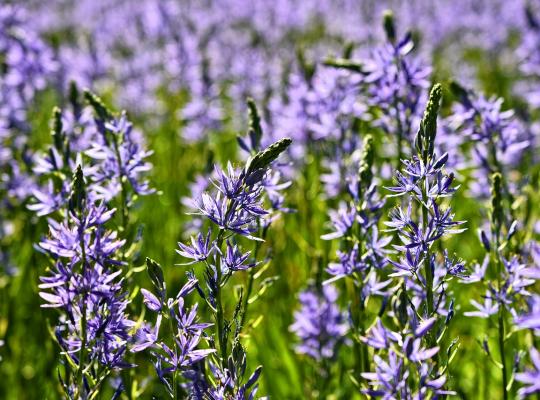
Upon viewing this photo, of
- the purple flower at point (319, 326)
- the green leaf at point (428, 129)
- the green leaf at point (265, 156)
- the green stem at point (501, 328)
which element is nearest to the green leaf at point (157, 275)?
the green leaf at point (265, 156)

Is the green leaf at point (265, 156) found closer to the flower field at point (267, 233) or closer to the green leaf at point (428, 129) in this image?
the flower field at point (267, 233)

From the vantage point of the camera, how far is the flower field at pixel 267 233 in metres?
2.01

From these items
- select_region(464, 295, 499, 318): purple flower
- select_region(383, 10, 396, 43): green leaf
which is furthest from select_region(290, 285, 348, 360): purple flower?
select_region(383, 10, 396, 43): green leaf

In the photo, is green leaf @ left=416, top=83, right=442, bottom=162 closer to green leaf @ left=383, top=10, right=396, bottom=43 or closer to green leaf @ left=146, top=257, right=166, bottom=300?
green leaf @ left=146, top=257, right=166, bottom=300

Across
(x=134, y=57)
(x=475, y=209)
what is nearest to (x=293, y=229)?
(x=475, y=209)

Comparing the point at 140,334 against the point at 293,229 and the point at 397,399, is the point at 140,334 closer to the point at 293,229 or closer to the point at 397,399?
the point at 397,399

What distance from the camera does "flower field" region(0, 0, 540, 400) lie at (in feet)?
6.59

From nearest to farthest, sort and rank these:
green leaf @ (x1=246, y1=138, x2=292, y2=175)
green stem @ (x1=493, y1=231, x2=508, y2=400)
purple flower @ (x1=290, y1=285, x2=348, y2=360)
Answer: green leaf @ (x1=246, y1=138, x2=292, y2=175) < green stem @ (x1=493, y1=231, x2=508, y2=400) < purple flower @ (x1=290, y1=285, x2=348, y2=360)

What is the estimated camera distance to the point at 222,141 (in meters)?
8.02

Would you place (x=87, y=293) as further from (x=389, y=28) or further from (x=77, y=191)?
(x=389, y=28)

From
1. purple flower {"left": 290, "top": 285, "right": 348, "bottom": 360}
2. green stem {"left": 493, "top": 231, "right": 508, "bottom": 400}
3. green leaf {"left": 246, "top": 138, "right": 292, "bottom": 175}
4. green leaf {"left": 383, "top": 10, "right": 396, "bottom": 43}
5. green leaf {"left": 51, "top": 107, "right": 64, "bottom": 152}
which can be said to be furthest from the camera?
purple flower {"left": 290, "top": 285, "right": 348, "bottom": 360}

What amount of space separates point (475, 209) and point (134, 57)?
5.54 metres

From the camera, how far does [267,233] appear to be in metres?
4.85

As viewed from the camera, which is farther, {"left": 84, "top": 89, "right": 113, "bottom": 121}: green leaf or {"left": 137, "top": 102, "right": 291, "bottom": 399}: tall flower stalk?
{"left": 84, "top": 89, "right": 113, "bottom": 121}: green leaf
